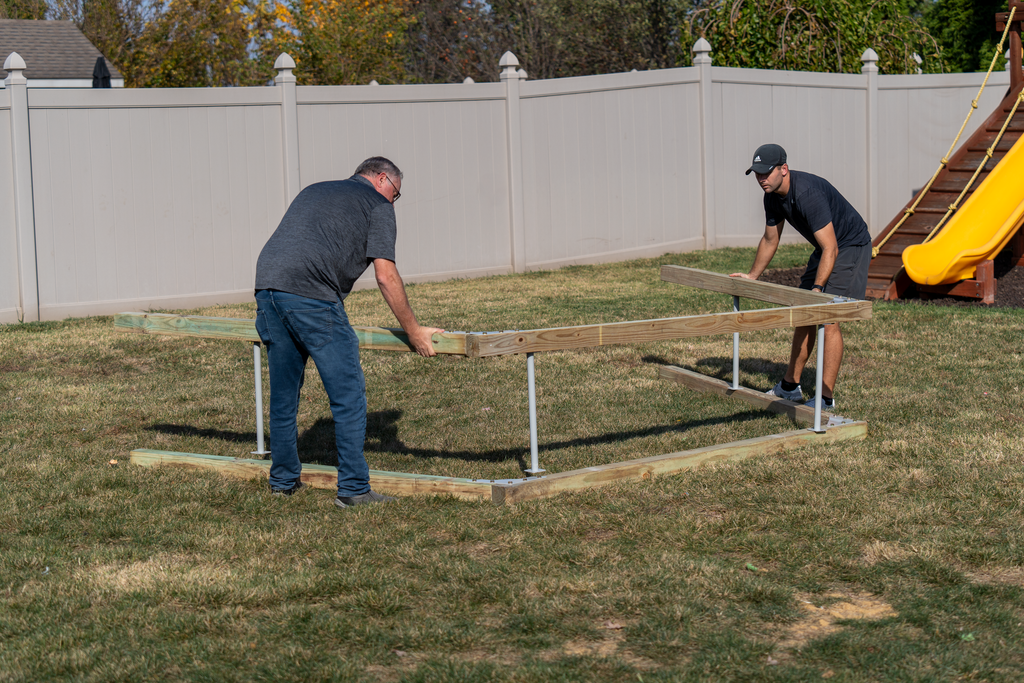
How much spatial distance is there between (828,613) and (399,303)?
7.70ft

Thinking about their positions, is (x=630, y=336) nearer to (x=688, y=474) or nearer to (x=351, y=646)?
(x=688, y=474)

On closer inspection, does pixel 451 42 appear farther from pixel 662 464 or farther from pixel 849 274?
pixel 662 464

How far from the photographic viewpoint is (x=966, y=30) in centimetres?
2442

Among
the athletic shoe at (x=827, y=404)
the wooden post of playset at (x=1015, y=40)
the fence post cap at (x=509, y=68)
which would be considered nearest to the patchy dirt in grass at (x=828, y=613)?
the athletic shoe at (x=827, y=404)

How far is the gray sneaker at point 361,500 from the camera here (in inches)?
220

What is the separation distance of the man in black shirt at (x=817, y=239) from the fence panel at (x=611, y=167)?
250 inches

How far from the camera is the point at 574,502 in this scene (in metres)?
5.61

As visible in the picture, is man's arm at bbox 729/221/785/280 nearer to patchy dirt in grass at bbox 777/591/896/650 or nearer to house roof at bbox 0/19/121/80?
patchy dirt in grass at bbox 777/591/896/650

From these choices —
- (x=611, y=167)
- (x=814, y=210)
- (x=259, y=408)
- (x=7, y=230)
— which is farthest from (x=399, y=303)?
(x=611, y=167)

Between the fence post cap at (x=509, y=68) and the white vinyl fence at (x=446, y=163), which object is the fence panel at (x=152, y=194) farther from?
the fence post cap at (x=509, y=68)

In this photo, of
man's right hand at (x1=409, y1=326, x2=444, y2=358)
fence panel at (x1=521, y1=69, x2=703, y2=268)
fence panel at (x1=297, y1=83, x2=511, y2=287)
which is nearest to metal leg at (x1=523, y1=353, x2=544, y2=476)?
man's right hand at (x1=409, y1=326, x2=444, y2=358)

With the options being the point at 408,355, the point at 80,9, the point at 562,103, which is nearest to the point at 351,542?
the point at 408,355

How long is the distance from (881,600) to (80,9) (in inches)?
1151

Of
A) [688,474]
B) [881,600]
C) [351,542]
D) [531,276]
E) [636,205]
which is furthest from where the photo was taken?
[636,205]
